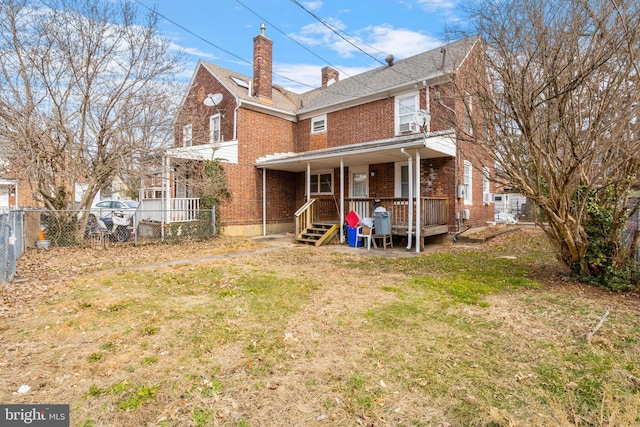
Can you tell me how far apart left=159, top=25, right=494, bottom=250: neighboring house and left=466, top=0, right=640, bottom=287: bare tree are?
4033mm

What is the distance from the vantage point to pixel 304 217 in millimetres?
12938

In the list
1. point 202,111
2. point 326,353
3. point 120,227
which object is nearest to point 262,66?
point 202,111

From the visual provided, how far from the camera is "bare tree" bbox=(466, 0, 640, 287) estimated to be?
188 inches

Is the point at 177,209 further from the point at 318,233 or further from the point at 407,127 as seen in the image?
the point at 407,127

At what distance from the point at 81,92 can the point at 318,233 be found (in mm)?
9136

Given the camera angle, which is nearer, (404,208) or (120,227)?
(404,208)

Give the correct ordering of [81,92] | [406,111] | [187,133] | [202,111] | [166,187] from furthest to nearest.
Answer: [202,111] < [406,111] < [187,133] < [166,187] < [81,92]

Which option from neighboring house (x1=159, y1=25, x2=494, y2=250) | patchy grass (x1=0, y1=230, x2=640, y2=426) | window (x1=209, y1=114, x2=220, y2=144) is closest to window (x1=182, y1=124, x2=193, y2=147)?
neighboring house (x1=159, y1=25, x2=494, y2=250)

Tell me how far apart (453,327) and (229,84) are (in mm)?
14925

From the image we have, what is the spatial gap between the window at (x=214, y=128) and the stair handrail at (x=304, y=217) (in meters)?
6.18

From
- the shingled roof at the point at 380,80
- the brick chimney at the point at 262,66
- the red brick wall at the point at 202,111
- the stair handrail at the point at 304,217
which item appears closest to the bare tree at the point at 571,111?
the shingled roof at the point at 380,80

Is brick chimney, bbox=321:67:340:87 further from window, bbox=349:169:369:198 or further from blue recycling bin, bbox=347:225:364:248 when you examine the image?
blue recycling bin, bbox=347:225:364:248

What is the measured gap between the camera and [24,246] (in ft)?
31.0

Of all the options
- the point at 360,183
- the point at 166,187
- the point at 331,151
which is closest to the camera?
the point at 166,187
